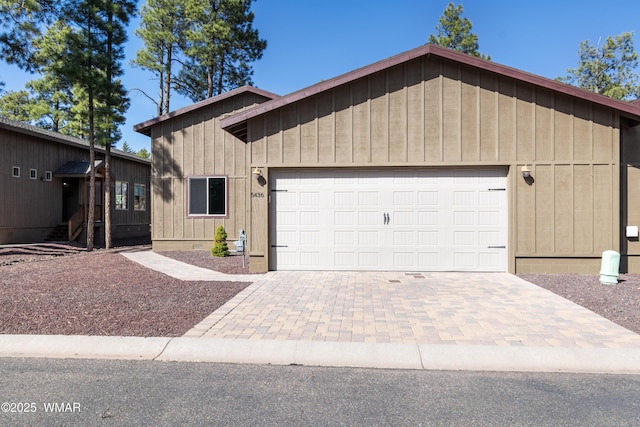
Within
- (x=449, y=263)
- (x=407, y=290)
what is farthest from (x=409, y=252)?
(x=407, y=290)

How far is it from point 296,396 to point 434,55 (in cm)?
806

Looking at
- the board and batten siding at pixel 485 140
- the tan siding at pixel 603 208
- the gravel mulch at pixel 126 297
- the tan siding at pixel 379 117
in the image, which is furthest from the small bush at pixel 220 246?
the tan siding at pixel 603 208

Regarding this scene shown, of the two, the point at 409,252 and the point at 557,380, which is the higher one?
the point at 409,252

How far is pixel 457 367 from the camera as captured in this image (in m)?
4.07

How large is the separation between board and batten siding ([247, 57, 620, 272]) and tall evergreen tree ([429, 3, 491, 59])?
18.1 metres

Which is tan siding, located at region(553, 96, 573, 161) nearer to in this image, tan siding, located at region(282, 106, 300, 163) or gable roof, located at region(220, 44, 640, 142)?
gable roof, located at region(220, 44, 640, 142)

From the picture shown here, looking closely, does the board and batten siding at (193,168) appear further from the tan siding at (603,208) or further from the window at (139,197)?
the tan siding at (603,208)

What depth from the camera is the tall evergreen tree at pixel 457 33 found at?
81.4 feet

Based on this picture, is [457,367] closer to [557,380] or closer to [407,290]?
[557,380]

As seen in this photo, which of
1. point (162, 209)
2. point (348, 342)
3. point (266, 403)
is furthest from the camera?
point (162, 209)

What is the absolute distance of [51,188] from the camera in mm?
17453

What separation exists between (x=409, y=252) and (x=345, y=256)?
1506 millimetres

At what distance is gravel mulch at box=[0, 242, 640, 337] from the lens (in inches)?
205

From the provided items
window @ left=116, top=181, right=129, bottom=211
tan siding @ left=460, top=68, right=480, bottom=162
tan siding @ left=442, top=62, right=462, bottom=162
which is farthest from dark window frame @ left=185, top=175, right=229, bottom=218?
tan siding @ left=460, top=68, right=480, bottom=162
